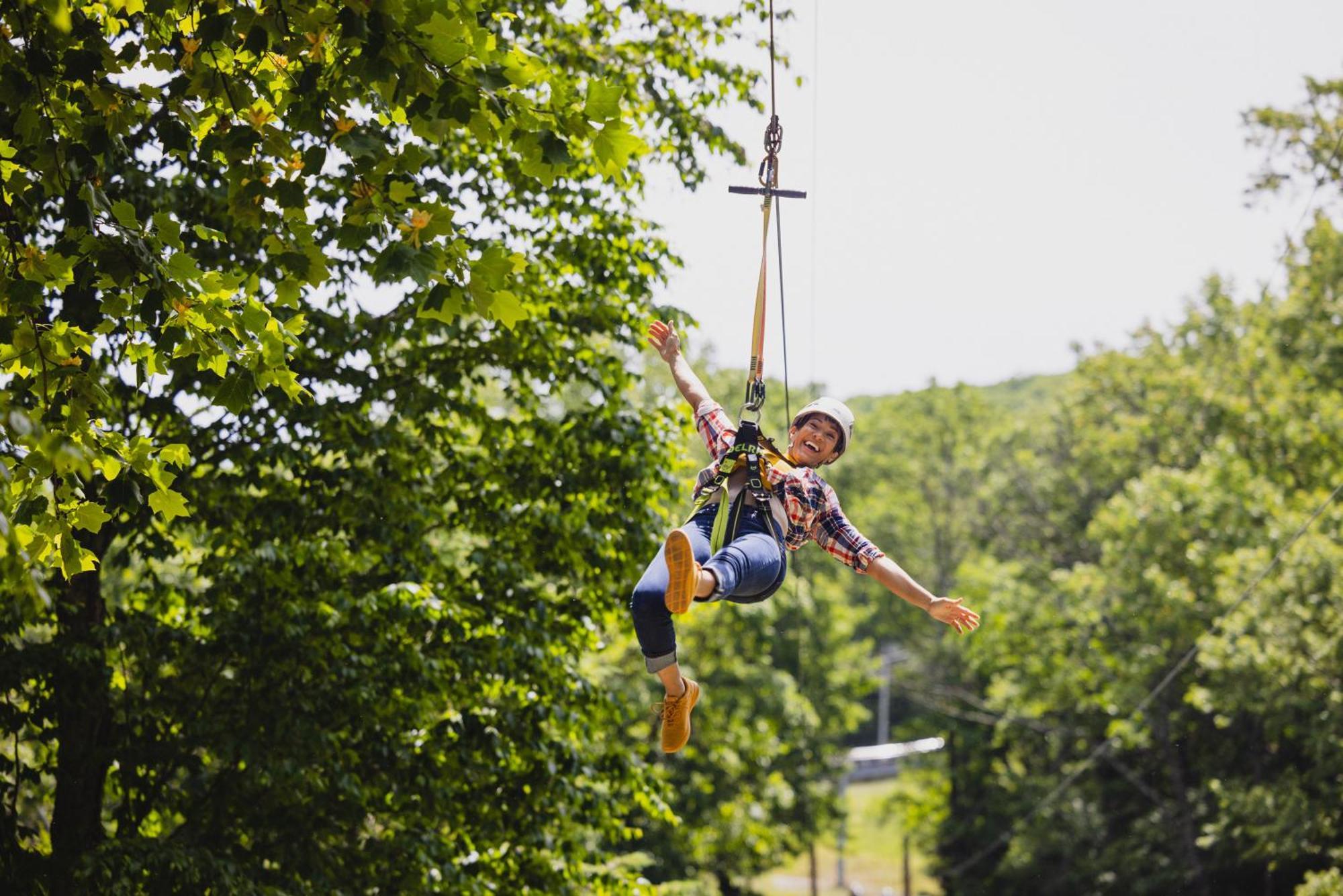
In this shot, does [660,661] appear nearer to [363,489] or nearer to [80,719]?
[363,489]

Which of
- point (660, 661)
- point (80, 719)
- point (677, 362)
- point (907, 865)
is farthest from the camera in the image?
point (907, 865)

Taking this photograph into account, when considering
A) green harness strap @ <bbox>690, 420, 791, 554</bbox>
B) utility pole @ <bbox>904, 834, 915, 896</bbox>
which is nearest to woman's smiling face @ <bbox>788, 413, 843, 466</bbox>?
green harness strap @ <bbox>690, 420, 791, 554</bbox>

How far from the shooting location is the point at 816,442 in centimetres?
623

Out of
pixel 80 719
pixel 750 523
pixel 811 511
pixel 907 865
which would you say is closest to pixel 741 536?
pixel 750 523

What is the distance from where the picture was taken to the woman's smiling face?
20.4 ft

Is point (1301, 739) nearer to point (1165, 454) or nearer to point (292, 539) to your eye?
point (1165, 454)

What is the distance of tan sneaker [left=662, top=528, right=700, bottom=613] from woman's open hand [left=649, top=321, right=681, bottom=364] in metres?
1.65

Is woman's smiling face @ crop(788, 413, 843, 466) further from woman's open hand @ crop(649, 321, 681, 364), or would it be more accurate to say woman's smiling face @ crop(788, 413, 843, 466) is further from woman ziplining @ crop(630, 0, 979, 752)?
woman's open hand @ crop(649, 321, 681, 364)

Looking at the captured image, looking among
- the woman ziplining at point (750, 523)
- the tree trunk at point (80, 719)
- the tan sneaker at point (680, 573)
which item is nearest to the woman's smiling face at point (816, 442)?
the woman ziplining at point (750, 523)

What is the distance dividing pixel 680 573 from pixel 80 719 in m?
5.85

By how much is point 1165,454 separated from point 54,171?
3242 cm

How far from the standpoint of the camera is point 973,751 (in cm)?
3997

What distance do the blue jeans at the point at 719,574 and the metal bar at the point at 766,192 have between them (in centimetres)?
146

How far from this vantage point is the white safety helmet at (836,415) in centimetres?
623
